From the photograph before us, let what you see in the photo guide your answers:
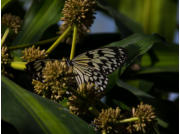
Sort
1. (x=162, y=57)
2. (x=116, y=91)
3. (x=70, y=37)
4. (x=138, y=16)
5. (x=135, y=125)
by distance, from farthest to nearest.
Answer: (x=138, y=16), (x=162, y=57), (x=116, y=91), (x=70, y=37), (x=135, y=125)

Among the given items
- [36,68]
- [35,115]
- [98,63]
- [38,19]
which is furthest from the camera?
[38,19]

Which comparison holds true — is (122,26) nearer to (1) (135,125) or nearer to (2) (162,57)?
(2) (162,57)

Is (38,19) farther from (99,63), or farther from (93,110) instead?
(93,110)

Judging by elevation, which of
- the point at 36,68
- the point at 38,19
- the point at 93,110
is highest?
the point at 38,19

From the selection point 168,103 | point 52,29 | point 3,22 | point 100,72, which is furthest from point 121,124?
point 52,29

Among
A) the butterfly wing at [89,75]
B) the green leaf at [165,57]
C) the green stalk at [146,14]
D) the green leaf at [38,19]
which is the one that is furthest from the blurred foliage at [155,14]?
the butterfly wing at [89,75]

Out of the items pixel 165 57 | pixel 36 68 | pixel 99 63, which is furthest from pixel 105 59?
pixel 165 57

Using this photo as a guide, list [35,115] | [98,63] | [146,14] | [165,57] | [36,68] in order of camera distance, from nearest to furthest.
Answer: [35,115], [36,68], [98,63], [165,57], [146,14]
